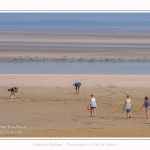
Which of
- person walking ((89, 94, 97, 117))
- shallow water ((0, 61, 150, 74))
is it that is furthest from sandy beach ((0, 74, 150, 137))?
shallow water ((0, 61, 150, 74))

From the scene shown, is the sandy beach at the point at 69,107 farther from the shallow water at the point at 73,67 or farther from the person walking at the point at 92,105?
the shallow water at the point at 73,67

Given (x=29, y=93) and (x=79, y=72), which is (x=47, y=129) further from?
(x=79, y=72)

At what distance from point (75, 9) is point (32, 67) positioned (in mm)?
32613

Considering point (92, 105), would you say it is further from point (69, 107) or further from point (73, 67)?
point (73, 67)

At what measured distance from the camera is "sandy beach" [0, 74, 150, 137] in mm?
19359

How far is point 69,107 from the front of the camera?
25.8m

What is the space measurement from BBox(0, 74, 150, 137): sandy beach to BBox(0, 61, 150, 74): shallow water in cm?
379

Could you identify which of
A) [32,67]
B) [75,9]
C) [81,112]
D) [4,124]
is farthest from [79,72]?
[75,9]

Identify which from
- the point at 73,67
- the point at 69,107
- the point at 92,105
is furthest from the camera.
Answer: the point at 73,67

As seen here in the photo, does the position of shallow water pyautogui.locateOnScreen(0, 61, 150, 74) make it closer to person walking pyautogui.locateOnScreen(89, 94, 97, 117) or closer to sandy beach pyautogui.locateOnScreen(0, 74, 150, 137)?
sandy beach pyautogui.locateOnScreen(0, 74, 150, 137)

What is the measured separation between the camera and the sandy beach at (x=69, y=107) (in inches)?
762

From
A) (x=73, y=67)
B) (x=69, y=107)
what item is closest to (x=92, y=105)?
(x=69, y=107)

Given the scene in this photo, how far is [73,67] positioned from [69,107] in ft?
63.4

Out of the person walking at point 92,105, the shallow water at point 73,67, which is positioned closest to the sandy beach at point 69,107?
the person walking at point 92,105
